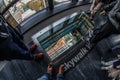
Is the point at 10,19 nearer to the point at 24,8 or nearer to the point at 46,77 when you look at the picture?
the point at 24,8

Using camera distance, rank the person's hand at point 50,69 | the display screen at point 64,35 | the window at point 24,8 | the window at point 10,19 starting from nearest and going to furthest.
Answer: the person's hand at point 50,69 → the display screen at point 64,35 → the window at point 10,19 → the window at point 24,8

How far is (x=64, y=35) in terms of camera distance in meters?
5.57

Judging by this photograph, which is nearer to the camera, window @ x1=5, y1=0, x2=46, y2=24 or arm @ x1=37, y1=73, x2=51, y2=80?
arm @ x1=37, y1=73, x2=51, y2=80

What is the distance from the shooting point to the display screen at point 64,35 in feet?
17.3

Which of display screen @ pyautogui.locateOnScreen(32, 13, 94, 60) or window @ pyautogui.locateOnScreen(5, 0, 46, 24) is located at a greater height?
window @ pyautogui.locateOnScreen(5, 0, 46, 24)

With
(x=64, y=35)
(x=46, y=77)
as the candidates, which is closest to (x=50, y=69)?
(x=46, y=77)

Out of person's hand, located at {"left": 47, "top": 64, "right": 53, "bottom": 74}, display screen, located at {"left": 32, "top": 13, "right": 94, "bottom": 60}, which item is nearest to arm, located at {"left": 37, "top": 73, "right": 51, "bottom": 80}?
person's hand, located at {"left": 47, "top": 64, "right": 53, "bottom": 74}

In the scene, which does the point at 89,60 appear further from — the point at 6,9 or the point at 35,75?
the point at 6,9

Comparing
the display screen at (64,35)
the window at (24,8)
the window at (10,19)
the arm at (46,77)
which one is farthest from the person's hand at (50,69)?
the window at (24,8)

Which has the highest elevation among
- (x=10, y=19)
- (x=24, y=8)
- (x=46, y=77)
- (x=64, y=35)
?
(x=24, y=8)

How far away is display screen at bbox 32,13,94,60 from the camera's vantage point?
17.3 ft

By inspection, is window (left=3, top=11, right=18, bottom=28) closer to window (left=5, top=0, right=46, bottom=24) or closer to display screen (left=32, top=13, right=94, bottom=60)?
window (left=5, top=0, right=46, bottom=24)

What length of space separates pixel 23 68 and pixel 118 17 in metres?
1.93

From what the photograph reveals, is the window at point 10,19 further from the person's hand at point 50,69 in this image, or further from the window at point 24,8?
the person's hand at point 50,69
